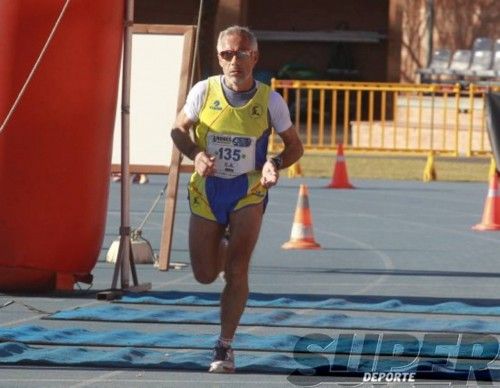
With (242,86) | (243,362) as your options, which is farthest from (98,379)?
(242,86)

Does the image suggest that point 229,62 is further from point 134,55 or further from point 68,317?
point 134,55

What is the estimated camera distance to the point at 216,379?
31.1 feet

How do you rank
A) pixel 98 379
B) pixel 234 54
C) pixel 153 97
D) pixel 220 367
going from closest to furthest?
pixel 98 379 → pixel 220 367 → pixel 234 54 → pixel 153 97

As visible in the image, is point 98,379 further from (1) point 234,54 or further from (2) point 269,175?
(1) point 234,54

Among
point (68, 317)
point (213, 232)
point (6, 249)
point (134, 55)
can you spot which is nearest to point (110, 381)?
point (213, 232)

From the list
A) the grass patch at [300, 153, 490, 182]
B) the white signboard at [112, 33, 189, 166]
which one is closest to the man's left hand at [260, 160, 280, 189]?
the white signboard at [112, 33, 189, 166]

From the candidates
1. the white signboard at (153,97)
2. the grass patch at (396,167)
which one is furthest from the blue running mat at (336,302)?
the grass patch at (396,167)

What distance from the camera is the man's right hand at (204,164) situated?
9.77 meters

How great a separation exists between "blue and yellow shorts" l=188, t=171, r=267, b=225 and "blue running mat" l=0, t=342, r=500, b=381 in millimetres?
807

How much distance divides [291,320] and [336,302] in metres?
1.22

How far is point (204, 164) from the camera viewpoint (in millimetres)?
9766

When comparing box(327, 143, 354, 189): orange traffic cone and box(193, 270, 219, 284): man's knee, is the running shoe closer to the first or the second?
box(193, 270, 219, 284): man's knee

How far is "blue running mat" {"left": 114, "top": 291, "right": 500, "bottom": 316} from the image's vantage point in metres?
12.8

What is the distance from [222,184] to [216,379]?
117cm
